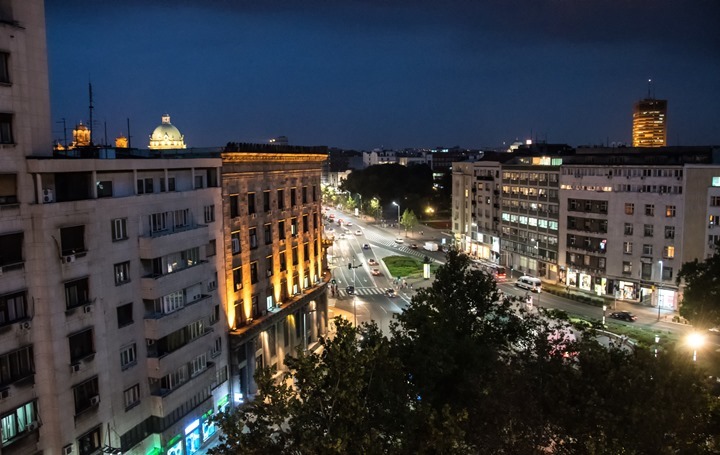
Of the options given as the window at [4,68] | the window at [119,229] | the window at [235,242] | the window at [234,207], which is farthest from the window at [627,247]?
the window at [4,68]

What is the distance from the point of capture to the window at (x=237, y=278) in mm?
42875

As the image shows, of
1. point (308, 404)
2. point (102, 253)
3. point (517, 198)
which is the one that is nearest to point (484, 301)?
point (308, 404)

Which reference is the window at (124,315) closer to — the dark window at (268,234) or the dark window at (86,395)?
the dark window at (86,395)

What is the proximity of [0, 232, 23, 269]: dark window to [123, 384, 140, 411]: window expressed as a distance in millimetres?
9301

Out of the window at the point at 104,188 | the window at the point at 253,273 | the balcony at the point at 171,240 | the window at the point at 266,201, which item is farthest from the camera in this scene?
the window at the point at 266,201

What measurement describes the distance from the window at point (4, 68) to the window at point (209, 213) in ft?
49.4

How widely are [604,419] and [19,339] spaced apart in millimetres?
23583

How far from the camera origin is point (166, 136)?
97438mm

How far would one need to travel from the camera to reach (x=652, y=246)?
71375mm

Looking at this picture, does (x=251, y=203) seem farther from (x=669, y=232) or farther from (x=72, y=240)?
(x=669, y=232)

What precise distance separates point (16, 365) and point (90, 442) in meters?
5.65

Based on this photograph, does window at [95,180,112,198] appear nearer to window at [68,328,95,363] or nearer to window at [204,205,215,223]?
window at [68,328,95,363]

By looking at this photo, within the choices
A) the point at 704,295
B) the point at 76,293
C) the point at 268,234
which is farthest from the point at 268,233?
the point at 704,295

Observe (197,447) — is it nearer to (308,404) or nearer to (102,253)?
(102,253)
